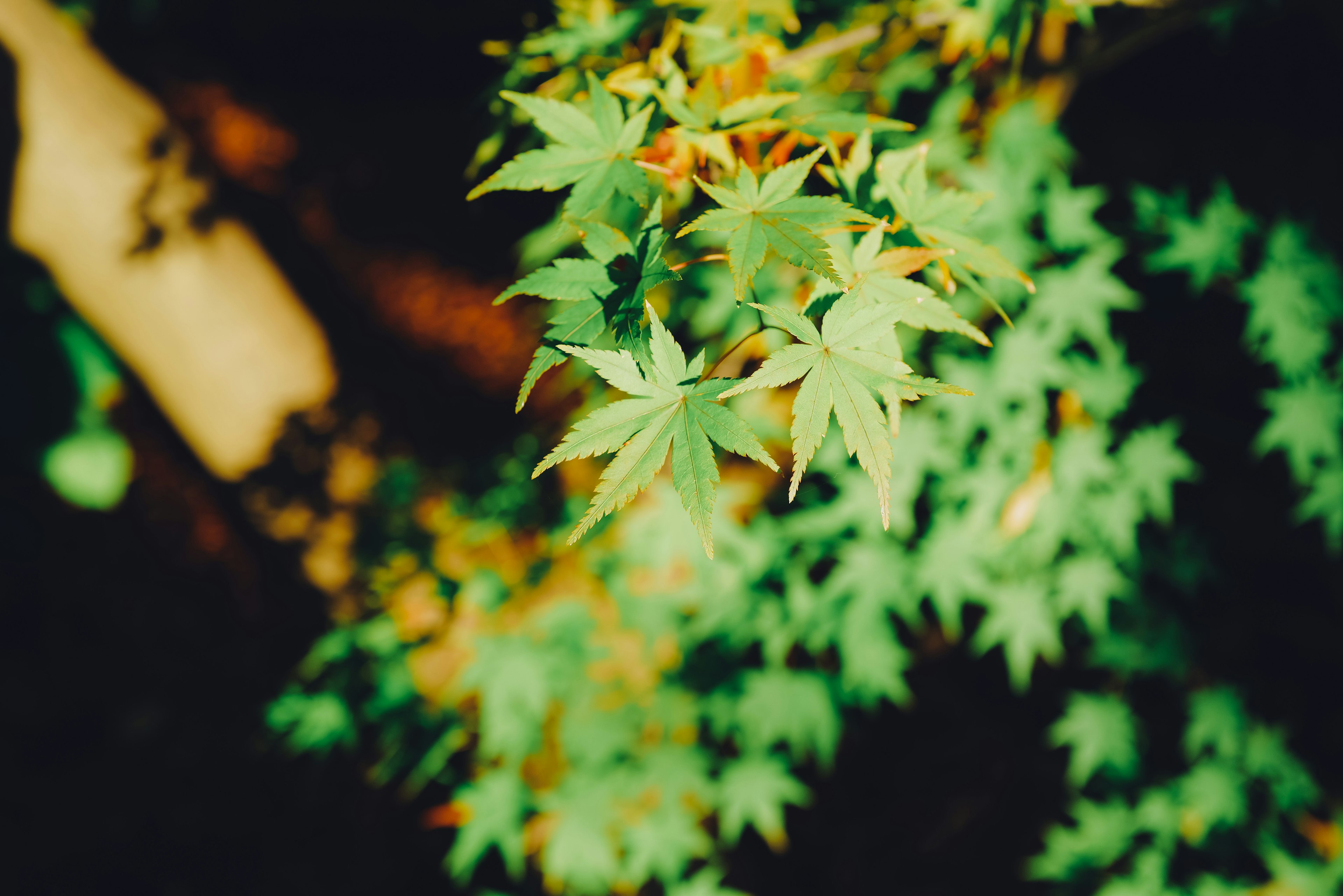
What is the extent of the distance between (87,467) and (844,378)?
484 centimetres

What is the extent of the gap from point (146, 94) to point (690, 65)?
208 cm

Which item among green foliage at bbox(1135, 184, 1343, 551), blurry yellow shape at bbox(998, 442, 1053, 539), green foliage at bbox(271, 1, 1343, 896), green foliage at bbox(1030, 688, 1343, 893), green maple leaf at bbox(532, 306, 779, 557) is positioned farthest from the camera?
green foliage at bbox(1030, 688, 1343, 893)

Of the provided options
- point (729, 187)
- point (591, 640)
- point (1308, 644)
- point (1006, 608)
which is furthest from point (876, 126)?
point (1308, 644)

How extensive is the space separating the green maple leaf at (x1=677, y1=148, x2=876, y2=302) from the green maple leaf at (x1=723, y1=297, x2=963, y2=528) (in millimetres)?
67

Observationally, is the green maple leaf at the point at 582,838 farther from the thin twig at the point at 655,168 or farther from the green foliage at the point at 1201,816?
the thin twig at the point at 655,168

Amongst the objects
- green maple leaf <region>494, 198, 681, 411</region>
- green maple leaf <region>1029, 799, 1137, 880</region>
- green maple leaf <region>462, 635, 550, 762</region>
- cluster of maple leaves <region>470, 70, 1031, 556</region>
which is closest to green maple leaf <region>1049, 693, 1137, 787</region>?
green maple leaf <region>1029, 799, 1137, 880</region>

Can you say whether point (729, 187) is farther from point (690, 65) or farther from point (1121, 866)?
point (1121, 866)

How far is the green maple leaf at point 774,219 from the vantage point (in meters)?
0.79

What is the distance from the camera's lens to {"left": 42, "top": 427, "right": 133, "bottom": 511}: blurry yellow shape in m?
3.77

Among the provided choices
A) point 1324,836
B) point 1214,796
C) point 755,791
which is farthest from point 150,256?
point 1324,836

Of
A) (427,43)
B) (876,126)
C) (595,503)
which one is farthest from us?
(427,43)

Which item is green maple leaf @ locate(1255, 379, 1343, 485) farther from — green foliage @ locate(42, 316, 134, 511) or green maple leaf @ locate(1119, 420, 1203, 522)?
green foliage @ locate(42, 316, 134, 511)

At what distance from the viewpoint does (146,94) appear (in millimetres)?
2098

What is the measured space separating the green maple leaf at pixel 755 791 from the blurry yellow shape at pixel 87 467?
421 cm
